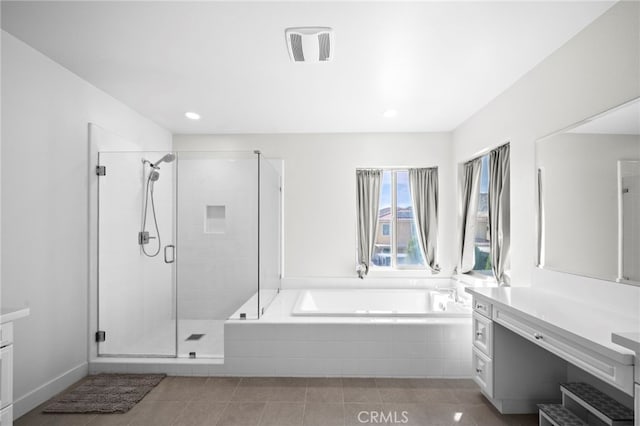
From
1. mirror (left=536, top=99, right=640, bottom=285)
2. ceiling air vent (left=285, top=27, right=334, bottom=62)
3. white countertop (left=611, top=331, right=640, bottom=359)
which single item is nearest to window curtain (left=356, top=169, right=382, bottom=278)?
mirror (left=536, top=99, right=640, bottom=285)

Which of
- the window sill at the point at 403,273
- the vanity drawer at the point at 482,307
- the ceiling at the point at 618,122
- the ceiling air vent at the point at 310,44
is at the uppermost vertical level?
the ceiling air vent at the point at 310,44

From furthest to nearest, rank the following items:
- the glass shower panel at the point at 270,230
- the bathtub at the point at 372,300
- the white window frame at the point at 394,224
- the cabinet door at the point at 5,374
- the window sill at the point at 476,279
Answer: the white window frame at the point at 394,224, the bathtub at the point at 372,300, the window sill at the point at 476,279, the glass shower panel at the point at 270,230, the cabinet door at the point at 5,374

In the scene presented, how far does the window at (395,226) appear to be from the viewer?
4.43m

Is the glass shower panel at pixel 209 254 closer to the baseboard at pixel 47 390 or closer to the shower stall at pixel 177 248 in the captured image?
the shower stall at pixel 177 248

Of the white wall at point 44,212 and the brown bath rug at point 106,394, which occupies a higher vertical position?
the white wall at point 44,212

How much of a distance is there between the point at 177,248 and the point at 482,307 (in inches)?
95.1

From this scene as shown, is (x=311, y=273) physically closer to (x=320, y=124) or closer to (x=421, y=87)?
(x=320, y=124)

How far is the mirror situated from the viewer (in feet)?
5.72

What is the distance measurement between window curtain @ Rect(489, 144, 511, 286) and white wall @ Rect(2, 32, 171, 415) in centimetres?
349

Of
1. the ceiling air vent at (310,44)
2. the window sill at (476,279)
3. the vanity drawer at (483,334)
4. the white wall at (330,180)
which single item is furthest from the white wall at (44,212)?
the window sill at (476,279)

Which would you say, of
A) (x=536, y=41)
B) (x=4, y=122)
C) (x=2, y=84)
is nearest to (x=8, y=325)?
(x=4, y=122)

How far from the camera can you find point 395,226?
444 cm

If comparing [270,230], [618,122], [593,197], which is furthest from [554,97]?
[270,230]

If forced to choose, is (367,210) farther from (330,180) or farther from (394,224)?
(330,180)
